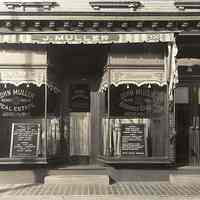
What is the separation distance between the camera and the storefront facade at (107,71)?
16.3m

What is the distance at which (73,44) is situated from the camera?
649 inches

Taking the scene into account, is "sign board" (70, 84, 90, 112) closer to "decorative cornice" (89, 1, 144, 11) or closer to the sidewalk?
"decorative cornice" (89, 1, 144, 11)

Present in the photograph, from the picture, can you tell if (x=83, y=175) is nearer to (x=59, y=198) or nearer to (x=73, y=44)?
(x=59, y=198)

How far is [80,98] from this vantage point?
18016mm

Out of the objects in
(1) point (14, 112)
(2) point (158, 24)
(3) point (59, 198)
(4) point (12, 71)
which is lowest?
(3) point (59, 198)

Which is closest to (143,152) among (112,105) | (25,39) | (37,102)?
(112,105)

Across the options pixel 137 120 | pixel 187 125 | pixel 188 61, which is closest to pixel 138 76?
pixel 137 120

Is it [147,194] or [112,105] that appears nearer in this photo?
[147,194]

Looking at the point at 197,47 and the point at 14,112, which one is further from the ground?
the point at 197,47

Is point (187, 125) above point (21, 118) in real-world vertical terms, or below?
below

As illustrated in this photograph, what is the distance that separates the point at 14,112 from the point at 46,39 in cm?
224

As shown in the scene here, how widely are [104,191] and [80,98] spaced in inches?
152

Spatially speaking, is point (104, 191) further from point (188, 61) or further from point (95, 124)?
point (188, 61)

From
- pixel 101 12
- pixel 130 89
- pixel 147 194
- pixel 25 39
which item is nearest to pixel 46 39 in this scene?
pixel 25 39
